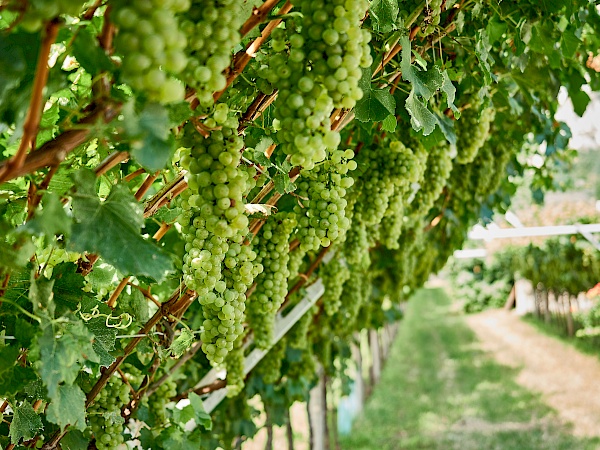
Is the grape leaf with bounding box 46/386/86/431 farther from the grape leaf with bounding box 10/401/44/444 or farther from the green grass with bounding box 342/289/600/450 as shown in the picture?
the green grass with bounding box 342/289/600/450

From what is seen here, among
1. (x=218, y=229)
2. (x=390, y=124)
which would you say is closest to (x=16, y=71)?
(x=218, y=229)

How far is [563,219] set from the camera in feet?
36.1

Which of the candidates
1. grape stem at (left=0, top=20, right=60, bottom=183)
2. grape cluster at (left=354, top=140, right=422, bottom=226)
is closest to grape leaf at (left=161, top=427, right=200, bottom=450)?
grape cluster at (left=354, top=140, right=422, bottom=226)

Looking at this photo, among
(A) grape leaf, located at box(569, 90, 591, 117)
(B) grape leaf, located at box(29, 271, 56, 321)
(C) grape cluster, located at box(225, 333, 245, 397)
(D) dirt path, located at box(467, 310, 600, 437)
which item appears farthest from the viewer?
(D) dirt path, located at box(467, 310, 600, 437)

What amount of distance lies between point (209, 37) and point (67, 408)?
1.88 feet

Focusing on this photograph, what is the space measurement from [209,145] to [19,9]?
12.8 inches

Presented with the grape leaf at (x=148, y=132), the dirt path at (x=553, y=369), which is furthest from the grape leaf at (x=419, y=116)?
the dirt path at (x=553, y=369)

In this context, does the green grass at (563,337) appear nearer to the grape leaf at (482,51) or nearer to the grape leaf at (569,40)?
the grape leaf at (569,40)

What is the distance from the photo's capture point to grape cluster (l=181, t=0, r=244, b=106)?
0.72m

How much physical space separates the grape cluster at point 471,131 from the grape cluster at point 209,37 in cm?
135

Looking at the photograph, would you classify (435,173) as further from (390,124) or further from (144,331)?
(144,331)

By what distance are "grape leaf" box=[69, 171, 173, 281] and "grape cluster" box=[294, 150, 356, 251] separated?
46 cm

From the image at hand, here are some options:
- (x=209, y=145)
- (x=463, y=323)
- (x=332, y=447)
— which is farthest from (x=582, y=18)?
(x=463, y=323)

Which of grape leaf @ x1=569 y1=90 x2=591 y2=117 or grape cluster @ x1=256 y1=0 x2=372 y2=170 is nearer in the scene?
grape cluster @ x1=256 y1=0 x2=372 y2=170
